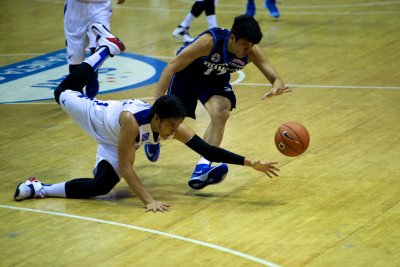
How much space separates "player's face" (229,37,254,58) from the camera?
736 cm

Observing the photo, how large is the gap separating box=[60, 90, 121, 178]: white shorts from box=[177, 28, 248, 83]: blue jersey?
0.95m

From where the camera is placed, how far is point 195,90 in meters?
8.11

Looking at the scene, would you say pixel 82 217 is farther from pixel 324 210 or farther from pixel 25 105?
pixel 25 105

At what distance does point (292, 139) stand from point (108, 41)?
273cm

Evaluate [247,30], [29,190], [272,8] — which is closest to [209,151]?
[247,30]

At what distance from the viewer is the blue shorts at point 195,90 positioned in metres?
8.01

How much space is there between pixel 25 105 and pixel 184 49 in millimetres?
4048

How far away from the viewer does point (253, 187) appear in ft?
25.5

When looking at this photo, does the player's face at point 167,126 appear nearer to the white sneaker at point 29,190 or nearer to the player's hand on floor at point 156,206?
the player's hand on floor at point 156,206

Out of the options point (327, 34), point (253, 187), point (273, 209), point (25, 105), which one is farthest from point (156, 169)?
point (327, 34)

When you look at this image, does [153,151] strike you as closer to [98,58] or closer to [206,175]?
[206,175]

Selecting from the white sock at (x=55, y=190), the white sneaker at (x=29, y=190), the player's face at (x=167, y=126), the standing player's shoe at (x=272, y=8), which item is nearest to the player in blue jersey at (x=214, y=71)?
the player's face at (x=167, y=126)

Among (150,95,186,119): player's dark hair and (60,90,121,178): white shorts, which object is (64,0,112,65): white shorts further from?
(150,95,186,119): player's dark hair

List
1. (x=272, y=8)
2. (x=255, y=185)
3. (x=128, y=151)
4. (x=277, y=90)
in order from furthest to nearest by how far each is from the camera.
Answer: (x=272, y=8), (x=255, y=185), (x=277, y=90), (x=128, y=151)
